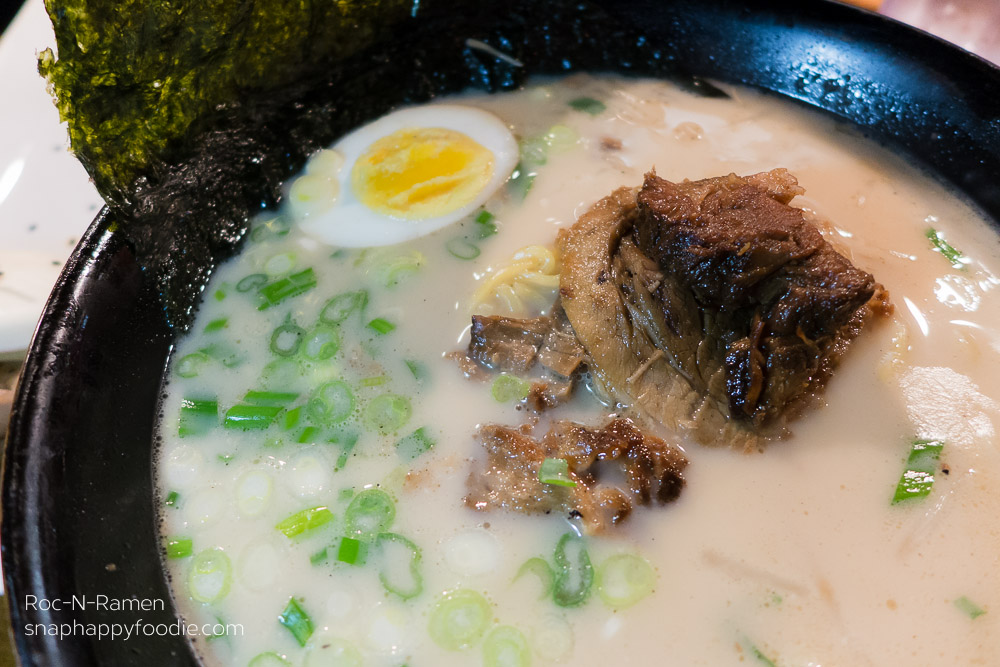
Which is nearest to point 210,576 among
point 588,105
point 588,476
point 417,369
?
point 417,369

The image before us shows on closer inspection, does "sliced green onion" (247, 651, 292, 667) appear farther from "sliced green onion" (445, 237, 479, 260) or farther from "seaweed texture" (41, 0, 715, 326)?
"sliced green onion" (445, 237, 479, 260)

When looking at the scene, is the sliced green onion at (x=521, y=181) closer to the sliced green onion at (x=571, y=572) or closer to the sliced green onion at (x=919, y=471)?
the sliced green onion at (x=571, y=572)

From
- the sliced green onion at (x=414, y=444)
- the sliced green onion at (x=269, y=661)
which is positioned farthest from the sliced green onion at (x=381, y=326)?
the sliced green onion at (x=269, y=661)

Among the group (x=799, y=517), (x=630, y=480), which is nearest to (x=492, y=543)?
(x=630, y=480)

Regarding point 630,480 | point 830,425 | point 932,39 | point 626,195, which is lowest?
point 630,480

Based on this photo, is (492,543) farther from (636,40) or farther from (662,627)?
(636,40)

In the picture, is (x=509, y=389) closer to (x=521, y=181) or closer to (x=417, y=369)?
(x=417, y=369)

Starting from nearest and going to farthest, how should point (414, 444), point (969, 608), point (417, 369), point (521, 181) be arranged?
point (969, 608)
point (414, 444)
point (417, 369)
point (521, 181)
